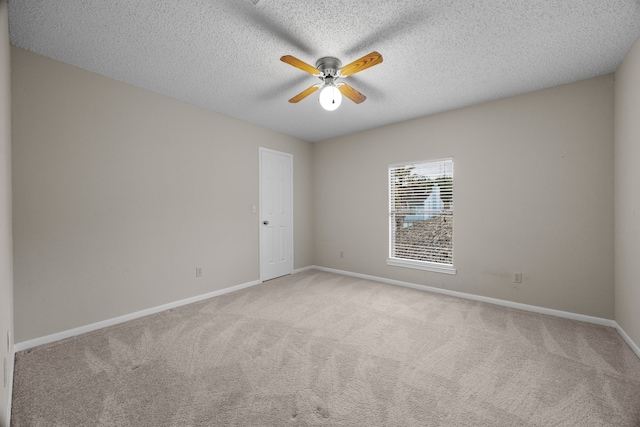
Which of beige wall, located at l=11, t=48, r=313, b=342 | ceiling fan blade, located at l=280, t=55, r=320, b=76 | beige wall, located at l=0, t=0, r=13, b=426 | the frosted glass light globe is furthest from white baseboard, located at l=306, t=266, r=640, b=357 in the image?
beige wall, located at l=0, t=0, r=13, b=426

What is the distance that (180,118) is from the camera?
3383 mm

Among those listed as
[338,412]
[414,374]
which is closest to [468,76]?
[414,374]

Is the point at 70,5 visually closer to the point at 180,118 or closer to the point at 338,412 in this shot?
the point at 180,118

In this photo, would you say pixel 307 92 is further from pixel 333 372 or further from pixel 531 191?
pixel 531 191

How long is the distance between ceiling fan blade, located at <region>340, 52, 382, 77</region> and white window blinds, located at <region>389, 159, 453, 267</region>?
2216mm

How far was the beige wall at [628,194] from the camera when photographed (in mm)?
2229

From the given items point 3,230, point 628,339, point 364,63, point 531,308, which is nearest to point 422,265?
point 531,308

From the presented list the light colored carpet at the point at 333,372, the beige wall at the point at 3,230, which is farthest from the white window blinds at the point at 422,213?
the beige wall at the point at 3,230

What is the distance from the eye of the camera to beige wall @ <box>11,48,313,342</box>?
234cm

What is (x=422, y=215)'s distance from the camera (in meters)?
4.07

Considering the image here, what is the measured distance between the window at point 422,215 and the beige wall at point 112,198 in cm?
246

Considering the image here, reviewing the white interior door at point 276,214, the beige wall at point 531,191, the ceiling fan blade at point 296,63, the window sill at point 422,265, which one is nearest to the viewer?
the ceiling fan blade at point 296,63

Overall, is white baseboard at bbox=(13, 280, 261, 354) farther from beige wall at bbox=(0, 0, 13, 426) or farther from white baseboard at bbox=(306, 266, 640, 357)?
white baseboard at bbox=(306, 266, 640, 357)

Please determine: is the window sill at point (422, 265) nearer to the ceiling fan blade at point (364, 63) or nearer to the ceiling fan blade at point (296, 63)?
the ceiling fan blade at point (364, 63)
